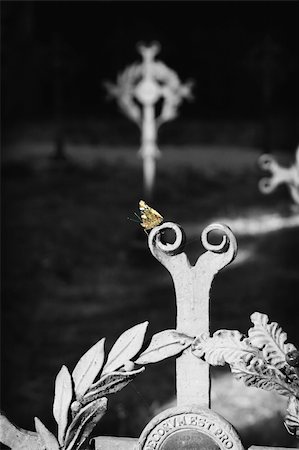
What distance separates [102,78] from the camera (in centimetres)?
389

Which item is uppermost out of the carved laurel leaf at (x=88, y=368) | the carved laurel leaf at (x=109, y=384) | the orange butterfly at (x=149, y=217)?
the orange butterfly at (x=149, y=217)

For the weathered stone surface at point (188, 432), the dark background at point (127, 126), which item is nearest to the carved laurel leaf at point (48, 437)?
the weathered stone surface at point (188, 432)

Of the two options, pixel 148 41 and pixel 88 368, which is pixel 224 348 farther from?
pixel 148 41

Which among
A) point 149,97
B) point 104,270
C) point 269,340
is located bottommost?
point 269,340

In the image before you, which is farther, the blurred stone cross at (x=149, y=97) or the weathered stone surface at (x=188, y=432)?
the blurred stone cross at (x=149, y=97)

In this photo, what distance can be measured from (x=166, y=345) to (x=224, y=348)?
0.07m

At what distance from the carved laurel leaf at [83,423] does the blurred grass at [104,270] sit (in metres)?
1.48

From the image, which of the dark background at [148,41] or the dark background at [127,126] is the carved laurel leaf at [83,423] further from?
the dark background at [148,41]

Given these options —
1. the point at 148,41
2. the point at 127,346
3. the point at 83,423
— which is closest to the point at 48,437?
the point at 83,423

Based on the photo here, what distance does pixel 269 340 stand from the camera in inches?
38.1

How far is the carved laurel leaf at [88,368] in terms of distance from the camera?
996 millimetres

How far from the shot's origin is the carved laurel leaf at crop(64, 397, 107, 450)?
1.00 metres

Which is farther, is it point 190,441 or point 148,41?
point 148,41

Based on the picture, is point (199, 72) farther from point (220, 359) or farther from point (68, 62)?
point (220, 359)
